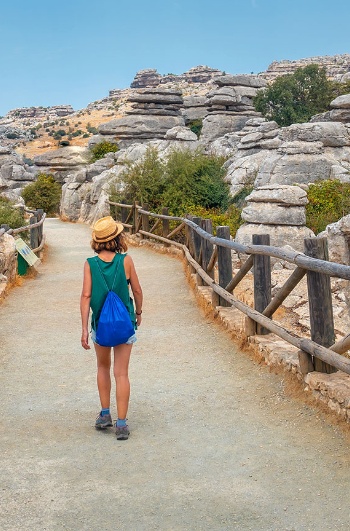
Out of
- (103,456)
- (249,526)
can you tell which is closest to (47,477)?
(103,456)

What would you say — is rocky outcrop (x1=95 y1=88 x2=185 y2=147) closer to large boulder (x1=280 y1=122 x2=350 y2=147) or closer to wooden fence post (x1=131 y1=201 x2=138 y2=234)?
large boulder (x1=280 y1=122 x2=350 y2=147)

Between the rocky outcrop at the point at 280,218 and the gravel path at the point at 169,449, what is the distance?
308 inches

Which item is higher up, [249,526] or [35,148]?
[35,148]

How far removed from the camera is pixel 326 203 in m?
19.4

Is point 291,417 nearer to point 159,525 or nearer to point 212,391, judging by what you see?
point 212,391

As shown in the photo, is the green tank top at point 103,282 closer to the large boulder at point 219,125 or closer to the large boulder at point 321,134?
the large boulder at point 321,134

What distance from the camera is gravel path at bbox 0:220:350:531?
371cm

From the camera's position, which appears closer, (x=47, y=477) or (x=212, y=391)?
(x=47, y=477)

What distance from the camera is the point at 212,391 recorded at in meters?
6.17

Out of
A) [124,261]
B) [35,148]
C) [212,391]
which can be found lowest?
[212,391]

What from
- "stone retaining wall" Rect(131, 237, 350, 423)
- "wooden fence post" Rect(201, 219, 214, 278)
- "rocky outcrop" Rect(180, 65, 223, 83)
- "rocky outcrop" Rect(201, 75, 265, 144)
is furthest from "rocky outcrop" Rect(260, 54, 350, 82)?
"stone retaining wall" Rect(131, 237, 350, 423)

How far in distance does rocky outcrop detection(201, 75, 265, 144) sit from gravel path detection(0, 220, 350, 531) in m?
30.1

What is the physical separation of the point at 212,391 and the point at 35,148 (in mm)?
83103

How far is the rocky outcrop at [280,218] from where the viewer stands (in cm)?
1582
